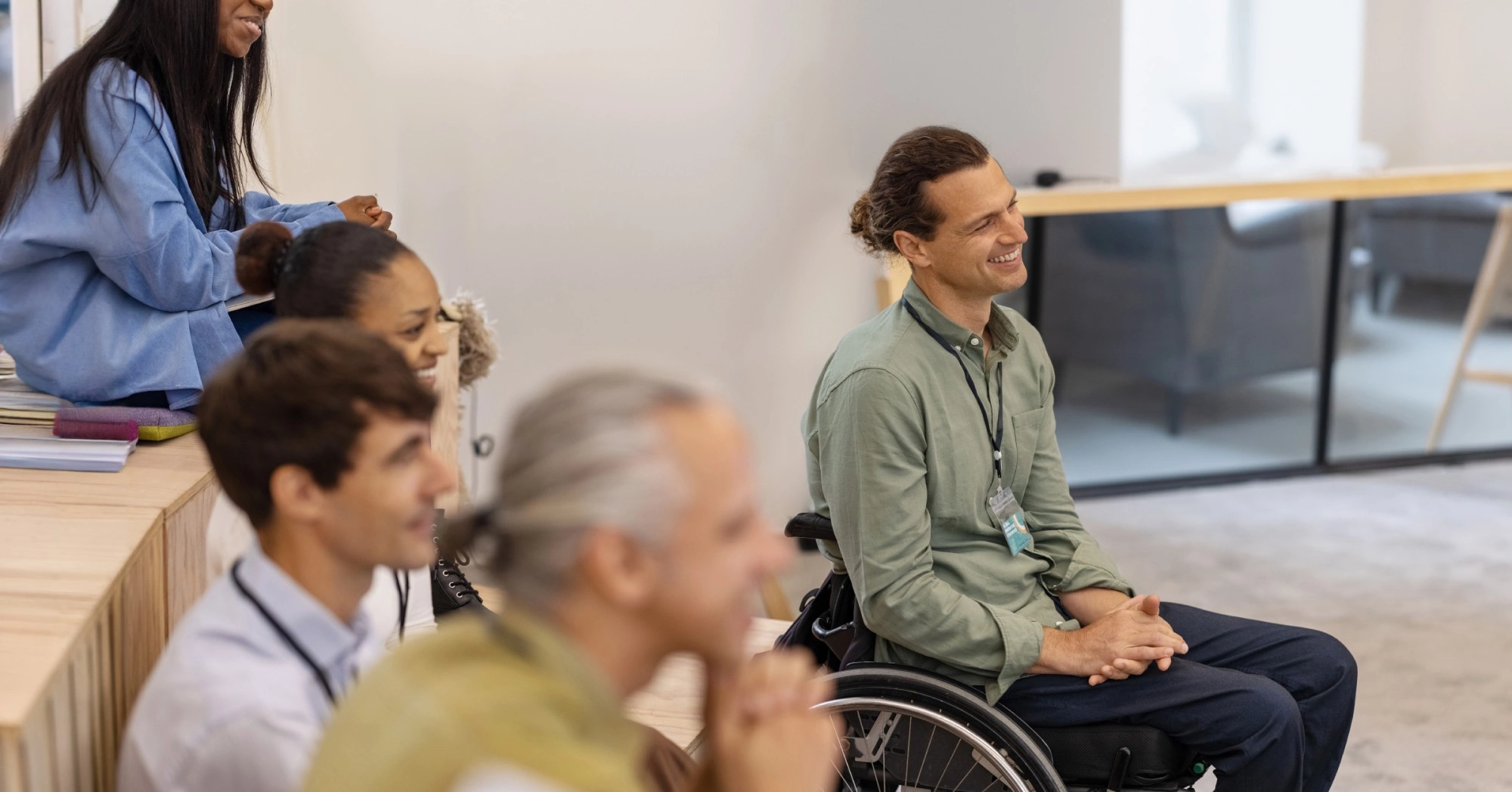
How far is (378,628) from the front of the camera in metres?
1.43

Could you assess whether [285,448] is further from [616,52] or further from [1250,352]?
[1250,352]

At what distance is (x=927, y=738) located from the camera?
1835mm

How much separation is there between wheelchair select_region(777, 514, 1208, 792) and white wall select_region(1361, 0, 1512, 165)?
4.31 meters

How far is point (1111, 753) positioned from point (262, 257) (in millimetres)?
1198

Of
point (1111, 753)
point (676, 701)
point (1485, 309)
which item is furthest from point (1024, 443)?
point (1485, 309)

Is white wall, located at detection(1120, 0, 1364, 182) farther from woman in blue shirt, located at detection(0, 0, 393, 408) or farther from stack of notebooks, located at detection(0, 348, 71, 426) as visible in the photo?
stack of notebooks, located at detection(0, 348, 71, 426)

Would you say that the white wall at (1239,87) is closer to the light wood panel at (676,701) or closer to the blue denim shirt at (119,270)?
the light wood panel at (676,701)

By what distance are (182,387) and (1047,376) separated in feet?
4.08

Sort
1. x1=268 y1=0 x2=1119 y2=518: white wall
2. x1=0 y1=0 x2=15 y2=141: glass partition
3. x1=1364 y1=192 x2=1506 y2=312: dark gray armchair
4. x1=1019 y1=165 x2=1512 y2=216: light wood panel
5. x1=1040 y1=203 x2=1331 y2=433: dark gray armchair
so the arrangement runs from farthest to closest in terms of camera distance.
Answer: x1=1364 y1=192 x2=1506 y2=312: dark gray armchair, x1=1040 y1=203 x2=1331 y2=433: dark gray armchair, x1=1019 y1=165 x2=1512 y2=216: light wood panel, x1=268 y1=0 x2=1119 y2=518: white wall, x1=0 y1=0 x2=15 y2=141: glass partition

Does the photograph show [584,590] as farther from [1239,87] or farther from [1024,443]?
[1239,87]

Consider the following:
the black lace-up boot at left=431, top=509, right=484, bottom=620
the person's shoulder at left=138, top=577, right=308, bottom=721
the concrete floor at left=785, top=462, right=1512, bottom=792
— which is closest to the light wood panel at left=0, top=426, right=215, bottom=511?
the black lace-up boot at left=431, top=509, right=484, bottom=620

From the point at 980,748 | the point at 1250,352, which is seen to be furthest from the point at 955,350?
the point at 1250,352

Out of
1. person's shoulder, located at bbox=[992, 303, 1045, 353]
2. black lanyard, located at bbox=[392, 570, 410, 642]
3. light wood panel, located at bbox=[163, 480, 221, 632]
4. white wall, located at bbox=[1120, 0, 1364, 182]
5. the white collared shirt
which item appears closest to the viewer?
the white collared shirt

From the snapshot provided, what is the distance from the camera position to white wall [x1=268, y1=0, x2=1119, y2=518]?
3627 mm
